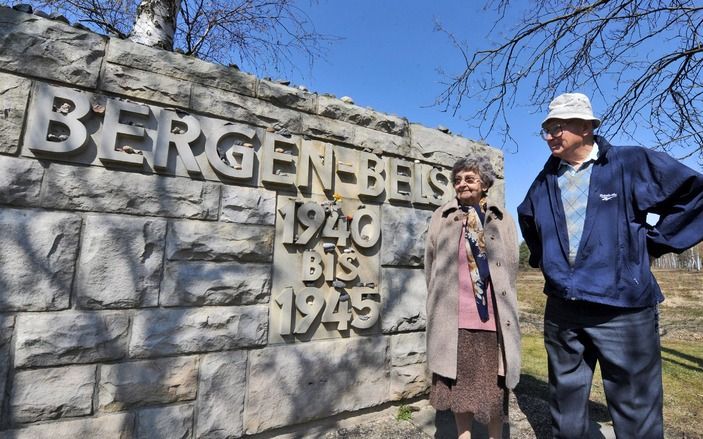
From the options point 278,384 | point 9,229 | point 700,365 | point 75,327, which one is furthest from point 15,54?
point 700,365

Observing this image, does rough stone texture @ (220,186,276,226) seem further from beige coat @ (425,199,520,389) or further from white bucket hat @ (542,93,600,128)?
white bucket hat @ (542,93,600,128)

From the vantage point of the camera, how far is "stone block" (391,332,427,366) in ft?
9.07

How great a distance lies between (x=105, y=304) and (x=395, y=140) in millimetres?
2220

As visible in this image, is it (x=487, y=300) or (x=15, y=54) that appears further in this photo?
(x=487, y=300)

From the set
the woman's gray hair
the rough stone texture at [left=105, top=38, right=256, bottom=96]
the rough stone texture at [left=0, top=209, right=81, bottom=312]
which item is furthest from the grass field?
the rough stone texture at [left=0, top=209, right=81, bottom=312]

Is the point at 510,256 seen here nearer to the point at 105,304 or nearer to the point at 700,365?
the point at 105,304

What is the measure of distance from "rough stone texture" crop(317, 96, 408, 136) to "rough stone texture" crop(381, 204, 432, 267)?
63cm

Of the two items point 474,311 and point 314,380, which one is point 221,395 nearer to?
point 314,380

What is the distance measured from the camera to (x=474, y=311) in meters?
2.07

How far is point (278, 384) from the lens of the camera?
2.29 metres

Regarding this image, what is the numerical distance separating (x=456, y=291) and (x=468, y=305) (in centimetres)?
10

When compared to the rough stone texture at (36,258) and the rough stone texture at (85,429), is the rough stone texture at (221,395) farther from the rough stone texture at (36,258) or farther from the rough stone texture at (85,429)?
the rough stone texture at (36,258)

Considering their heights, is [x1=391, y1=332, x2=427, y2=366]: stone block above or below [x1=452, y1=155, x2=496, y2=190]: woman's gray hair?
below

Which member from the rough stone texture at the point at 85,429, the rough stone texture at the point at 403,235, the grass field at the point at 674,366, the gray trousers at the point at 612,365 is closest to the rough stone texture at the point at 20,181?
the rough stone texture at the point at 85,429
